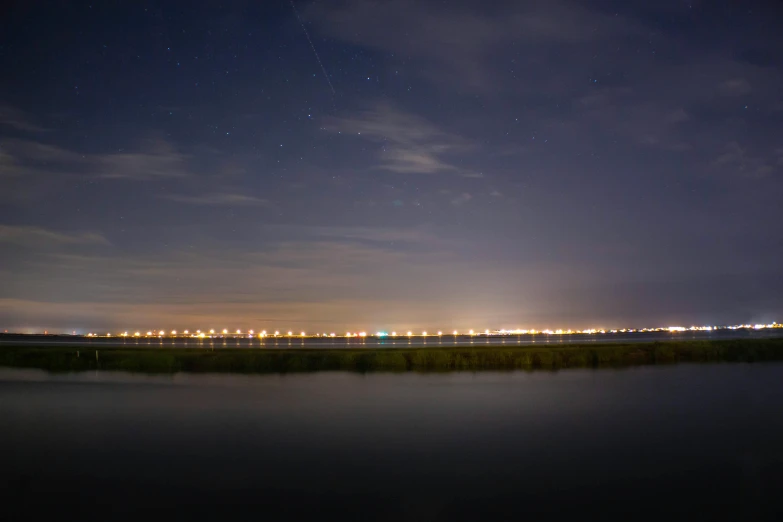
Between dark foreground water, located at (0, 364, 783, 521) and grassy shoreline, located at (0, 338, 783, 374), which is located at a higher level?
grassy shoreline, located at (0, 338, 783, 374)

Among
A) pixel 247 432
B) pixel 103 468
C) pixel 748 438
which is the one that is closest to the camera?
pixel 103 468

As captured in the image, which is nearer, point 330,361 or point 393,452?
point 393,452

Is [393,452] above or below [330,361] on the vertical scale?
below

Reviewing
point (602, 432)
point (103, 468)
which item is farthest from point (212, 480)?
point (602, 432)

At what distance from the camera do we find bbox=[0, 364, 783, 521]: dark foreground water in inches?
504

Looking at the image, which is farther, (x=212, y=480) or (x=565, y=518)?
(x=212, y=480)

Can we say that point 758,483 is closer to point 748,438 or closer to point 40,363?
point 748,438

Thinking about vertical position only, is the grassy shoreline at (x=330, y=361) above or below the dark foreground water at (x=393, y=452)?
above

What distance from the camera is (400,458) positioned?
54.1ft

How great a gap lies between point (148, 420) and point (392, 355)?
1948cm

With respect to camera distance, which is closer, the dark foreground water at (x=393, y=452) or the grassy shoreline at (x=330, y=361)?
the dark foreground water at (x=393, y=452)

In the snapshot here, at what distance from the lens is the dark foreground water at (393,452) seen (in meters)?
12.8

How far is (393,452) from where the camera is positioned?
56.4 ft

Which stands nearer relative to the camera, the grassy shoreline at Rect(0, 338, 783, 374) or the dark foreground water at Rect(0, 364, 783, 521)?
the dark foreground water at Rect(0, 364, 783, 521)
